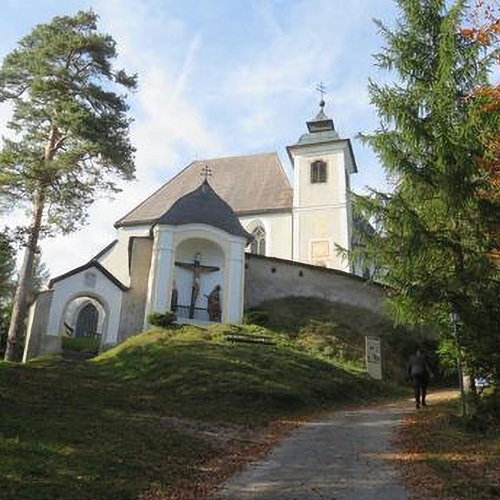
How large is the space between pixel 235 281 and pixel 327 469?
58.8 feet

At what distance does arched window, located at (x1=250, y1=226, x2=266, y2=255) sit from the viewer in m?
36.5

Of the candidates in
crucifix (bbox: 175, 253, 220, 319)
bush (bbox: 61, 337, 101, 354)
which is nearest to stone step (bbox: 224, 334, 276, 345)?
crucifix (bbox: 175, 253, 220, 319)

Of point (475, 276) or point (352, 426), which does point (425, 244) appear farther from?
point (352, 426)

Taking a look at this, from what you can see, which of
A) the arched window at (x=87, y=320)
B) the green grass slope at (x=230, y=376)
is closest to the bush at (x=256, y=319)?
the green grass slope at (x=230, y=376)

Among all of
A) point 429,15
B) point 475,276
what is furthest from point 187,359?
point 429,15

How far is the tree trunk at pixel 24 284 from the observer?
20016 mm

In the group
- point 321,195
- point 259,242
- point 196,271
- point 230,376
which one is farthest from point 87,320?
point 230,376

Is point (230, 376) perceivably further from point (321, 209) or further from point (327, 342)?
point (321, 209)

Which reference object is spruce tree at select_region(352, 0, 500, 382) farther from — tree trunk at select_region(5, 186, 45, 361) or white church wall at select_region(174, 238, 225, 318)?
white church wall at select_region(174, 238, 225, 318)

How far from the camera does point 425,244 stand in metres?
11.2

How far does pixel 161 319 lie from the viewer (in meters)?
23.5

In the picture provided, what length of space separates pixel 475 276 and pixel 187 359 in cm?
866

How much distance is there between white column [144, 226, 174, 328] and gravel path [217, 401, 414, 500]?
13514mm

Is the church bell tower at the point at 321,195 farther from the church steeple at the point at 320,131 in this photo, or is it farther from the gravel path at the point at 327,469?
the gravel path at the point at 327,469
